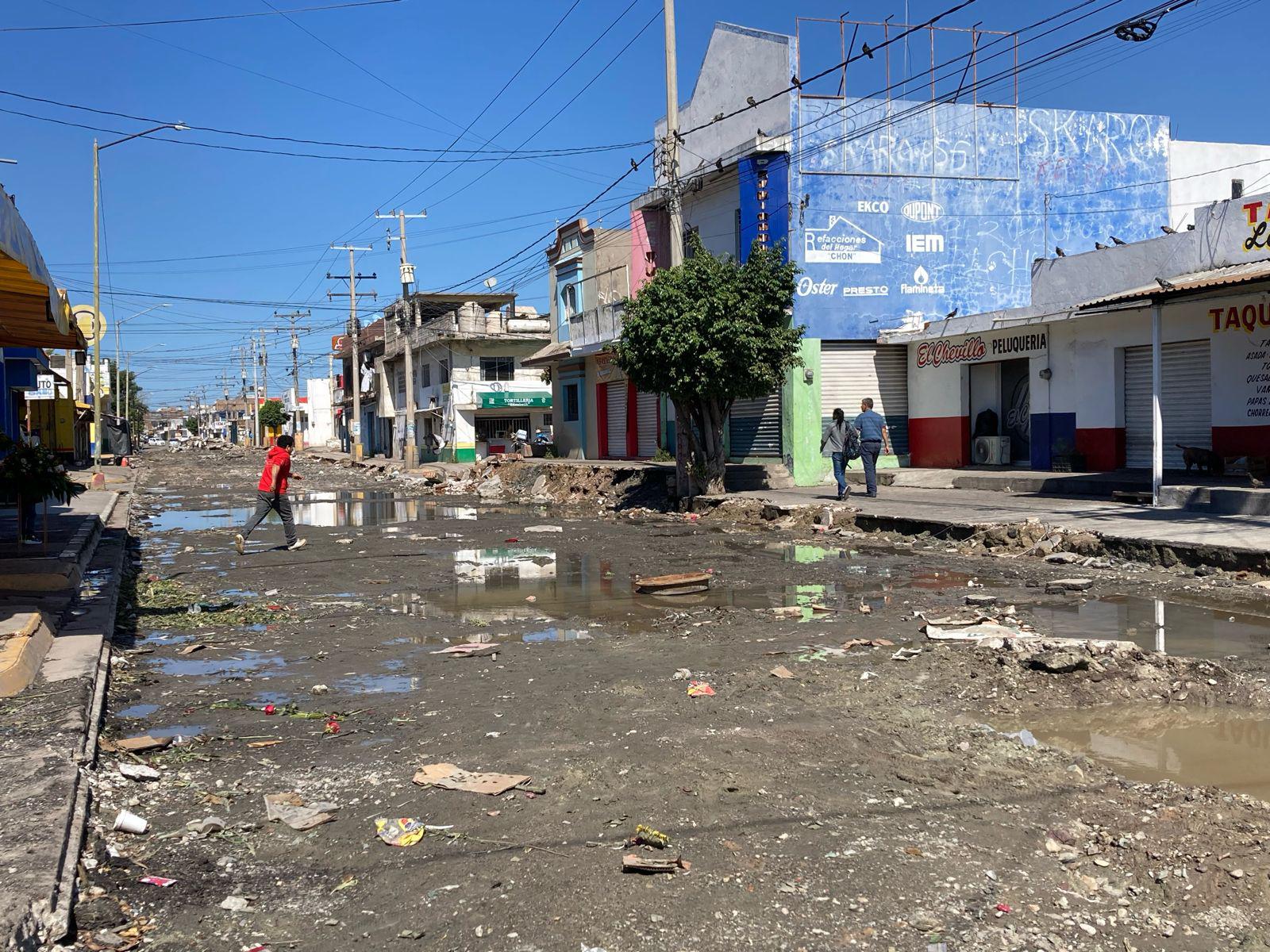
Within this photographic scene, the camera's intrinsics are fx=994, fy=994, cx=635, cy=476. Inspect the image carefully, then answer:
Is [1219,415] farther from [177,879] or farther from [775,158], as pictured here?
[177,879]

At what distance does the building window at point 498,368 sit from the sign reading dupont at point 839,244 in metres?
29.7

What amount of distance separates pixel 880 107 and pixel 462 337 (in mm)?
29430

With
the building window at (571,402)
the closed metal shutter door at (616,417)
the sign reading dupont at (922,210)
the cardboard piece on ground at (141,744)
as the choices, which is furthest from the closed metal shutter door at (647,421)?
the cardboard piece on ground at (141,744)

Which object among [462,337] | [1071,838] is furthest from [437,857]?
[462,337]

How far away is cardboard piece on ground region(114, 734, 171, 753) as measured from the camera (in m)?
5.62

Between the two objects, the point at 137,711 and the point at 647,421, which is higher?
the point at 647,421

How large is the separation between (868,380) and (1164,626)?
17576mm

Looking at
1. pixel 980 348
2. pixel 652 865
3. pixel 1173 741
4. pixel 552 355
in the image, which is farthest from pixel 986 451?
pixel 652 865

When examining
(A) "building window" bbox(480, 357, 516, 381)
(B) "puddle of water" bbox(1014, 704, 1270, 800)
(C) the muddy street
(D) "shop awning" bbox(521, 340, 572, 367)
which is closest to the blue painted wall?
(D) "shop awning" bbox(521, 340, 572, 367)

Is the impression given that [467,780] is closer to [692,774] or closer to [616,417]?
[692,774]

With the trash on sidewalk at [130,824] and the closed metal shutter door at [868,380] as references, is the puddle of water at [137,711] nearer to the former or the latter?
the trash on sidewalk at [130,824]

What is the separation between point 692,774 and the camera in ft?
16.7

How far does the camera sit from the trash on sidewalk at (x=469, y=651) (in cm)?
825

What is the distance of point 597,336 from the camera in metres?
34.2
